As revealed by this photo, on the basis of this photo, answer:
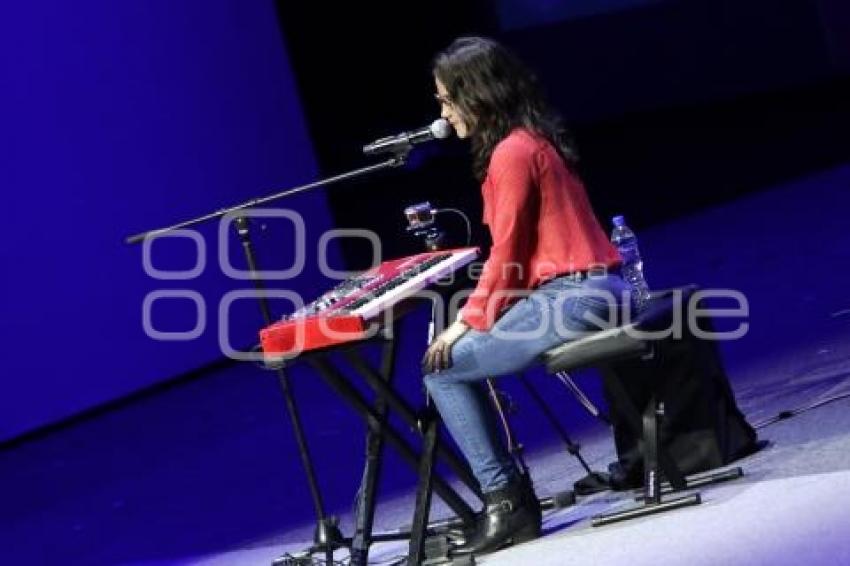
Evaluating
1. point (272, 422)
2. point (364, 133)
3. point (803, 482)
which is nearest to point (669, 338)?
point (803, 482)

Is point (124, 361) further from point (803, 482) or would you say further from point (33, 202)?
point (803, 482)

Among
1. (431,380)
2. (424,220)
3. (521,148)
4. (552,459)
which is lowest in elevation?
(552,459)

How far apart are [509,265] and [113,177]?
4.96m

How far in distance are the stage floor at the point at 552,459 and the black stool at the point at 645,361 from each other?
2.4 inches

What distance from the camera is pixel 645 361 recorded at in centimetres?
447

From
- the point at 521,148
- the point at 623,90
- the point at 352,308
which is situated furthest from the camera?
the point at 623,90

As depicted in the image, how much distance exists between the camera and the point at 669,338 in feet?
14.6

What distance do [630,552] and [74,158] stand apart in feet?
17.7

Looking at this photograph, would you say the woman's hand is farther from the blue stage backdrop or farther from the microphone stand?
the blue stage backdrop

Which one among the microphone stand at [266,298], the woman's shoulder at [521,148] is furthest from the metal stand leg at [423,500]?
the woman's shoulder at [521,148]

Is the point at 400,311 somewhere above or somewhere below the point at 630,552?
above

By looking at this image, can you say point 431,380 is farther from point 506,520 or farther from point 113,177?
point 113,177

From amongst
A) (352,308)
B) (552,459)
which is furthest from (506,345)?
(552,459)

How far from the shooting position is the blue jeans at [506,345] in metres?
4.14
